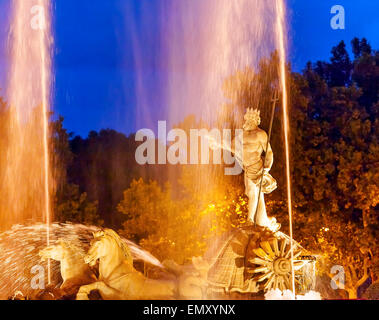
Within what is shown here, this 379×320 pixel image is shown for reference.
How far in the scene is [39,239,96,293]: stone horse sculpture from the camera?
11.4m

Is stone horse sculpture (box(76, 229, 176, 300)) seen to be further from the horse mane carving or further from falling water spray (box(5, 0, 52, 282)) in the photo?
falling water spray (box(5, 0, 52, 282))

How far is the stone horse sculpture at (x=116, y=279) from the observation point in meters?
10.9

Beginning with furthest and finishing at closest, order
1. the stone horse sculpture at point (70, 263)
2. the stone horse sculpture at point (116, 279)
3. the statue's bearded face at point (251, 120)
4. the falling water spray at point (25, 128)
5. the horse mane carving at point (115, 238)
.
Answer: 1. the falling water spray at point (25, 128)
2. the statue's bearded face at point (251, 120)
3. the stone horse sculpture at point (70, 263)
4. the horse mane carving at point (115, 238)
5. the stone horse sculpture at point (116, 279)

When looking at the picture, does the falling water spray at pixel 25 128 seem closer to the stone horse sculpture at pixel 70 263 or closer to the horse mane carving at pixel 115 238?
the stone horse sculpture at pixel 70 263

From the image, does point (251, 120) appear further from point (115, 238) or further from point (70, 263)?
point (70, 263)

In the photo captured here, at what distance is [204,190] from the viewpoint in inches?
1131

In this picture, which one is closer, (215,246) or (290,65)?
(215,246)

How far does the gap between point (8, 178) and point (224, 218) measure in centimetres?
990

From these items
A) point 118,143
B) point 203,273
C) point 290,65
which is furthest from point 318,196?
point 118,143

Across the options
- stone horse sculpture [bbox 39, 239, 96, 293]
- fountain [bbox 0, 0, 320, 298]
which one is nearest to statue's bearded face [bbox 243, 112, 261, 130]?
fountain [bbox 0, 0, 320, 298]

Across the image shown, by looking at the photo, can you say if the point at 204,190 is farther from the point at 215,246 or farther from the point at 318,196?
the point at 215,246

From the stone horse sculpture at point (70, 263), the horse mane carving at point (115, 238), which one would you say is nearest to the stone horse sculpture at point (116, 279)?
the horse mane carving at point (115, 238)

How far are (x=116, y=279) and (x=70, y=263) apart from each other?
3.25 ft

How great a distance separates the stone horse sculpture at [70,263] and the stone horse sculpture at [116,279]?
35 cm
